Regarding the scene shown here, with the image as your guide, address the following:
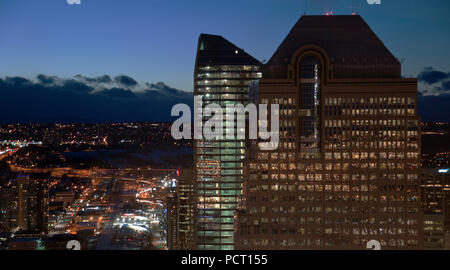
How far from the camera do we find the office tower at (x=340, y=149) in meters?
24.9

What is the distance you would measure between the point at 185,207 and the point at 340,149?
869 inches

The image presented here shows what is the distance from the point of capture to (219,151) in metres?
41.3

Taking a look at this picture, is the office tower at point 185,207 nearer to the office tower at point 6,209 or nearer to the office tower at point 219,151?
the office tower at point 219,151

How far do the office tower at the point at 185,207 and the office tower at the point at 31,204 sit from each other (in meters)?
16.5

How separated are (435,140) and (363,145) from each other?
19344 millimetres

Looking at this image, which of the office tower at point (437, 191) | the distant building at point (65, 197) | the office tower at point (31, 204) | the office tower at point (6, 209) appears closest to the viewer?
the office tower at point (437, 191)

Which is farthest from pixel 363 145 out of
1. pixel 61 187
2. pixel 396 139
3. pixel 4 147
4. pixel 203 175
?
pixel 4 147

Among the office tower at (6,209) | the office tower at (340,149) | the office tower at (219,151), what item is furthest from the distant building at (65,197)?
the office tower at (340,149)

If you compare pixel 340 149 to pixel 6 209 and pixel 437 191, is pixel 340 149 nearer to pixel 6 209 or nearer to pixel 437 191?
pixel 437 191

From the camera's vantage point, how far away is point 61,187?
81500 millimetres

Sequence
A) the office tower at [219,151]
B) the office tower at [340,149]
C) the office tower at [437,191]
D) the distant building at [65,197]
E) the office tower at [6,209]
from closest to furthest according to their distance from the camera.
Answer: the office tower at [340,149], the office tower at [219,151], the office tower at [437,191], the office tower at [6,209], the distant building at [65,197]

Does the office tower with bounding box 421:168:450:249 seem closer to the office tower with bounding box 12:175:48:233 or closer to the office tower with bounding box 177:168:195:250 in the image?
the office tower with bounding box 177:168:195:250

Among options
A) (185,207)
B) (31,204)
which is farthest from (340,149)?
(31,204)

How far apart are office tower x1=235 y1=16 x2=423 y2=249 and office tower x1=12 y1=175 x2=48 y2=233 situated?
1406 inches
